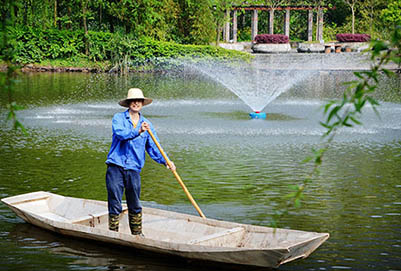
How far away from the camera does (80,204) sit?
8.23 meters

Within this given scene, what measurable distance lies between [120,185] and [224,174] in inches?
172

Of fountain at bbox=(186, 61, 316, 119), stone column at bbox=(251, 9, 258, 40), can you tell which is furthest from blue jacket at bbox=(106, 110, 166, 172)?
stone column at bbox=(251, 9, 258, 40)

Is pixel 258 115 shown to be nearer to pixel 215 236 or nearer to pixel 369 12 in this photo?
pixel 215 236

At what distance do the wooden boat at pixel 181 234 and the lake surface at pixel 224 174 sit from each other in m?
0.26

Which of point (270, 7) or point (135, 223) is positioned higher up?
point (270, 7)

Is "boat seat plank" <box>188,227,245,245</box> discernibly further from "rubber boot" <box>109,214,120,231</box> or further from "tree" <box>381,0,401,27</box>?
"tree" <box>381,0,401,27</box>

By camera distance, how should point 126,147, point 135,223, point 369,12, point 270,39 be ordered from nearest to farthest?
point 126,147 < point 135,223 < point 270,39 < point 369,12

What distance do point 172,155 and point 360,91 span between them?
30.5ft

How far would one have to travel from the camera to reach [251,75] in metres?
37.4

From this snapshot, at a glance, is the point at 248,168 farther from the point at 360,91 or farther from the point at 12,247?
the point at 360,91

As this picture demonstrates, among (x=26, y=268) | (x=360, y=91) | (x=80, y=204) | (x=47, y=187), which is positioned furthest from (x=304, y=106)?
(x=360, y=91)

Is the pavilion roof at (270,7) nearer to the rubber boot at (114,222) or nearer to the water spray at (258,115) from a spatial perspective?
the water spray at (258,115)

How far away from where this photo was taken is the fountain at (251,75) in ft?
94.5

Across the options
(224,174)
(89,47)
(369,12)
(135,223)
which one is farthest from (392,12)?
(135,223)
